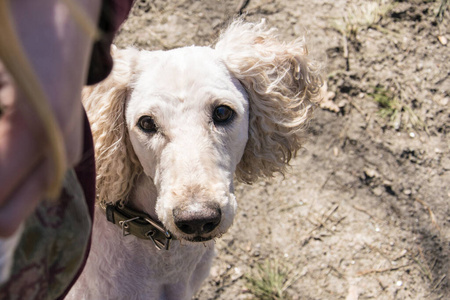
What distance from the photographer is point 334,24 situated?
312cm

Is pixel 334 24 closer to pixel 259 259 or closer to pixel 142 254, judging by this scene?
pixel 259 259

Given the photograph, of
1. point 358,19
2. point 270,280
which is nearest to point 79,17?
point 270,280

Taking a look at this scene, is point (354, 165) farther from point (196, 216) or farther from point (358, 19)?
point (196, 216)

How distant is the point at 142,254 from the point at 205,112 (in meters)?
0.61

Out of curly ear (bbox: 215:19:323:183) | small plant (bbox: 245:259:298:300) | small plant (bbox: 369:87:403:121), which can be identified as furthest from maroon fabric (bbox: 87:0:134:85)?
small plant (bbox: 369:87:403:121)

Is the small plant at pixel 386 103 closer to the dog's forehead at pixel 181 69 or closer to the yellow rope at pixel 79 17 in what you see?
the dog's forehead at pixel 181 69

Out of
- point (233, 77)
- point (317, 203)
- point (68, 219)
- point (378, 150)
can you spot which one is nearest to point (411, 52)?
point (378, 150)

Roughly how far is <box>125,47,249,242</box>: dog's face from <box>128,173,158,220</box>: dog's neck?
0.10 metres

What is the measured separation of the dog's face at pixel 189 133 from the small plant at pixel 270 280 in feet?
4.05

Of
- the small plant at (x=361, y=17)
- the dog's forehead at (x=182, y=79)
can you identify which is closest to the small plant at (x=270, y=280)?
the dog's forehead at (x=182, y=79)

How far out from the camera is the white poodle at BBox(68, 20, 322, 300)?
1377 mm

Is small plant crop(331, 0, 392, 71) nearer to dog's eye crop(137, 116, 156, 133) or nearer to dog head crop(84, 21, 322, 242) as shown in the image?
dog head crop(84, 21, 322, 242)

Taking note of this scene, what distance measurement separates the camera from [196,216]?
1.29 meters

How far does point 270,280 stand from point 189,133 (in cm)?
145
